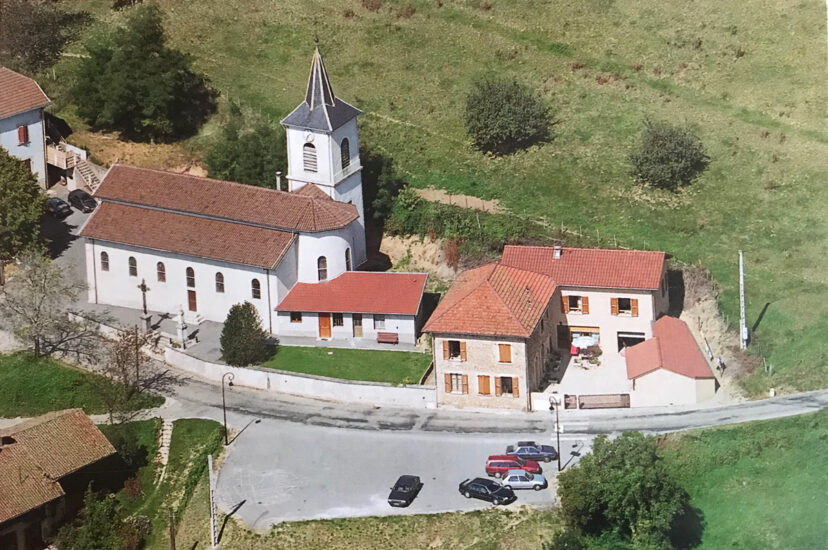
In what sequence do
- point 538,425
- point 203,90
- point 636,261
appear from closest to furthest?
point 538,425, point 636,261, point 203,90

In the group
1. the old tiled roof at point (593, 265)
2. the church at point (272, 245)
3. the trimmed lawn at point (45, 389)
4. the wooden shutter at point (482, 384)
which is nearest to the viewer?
the wooden shutter at point (482, 384)

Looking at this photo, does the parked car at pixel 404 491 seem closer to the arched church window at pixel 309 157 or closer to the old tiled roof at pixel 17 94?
the arched church window at pixel 309 157

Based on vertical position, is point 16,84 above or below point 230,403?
above

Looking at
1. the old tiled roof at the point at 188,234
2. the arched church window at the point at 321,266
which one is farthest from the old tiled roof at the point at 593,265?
the old tiled roof at the point at 188,234

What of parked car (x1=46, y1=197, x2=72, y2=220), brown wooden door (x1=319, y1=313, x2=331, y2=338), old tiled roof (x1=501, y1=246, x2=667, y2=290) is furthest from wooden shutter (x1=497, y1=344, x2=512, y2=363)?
parked car (x1=46, y1=197, x2=72, y2=220)

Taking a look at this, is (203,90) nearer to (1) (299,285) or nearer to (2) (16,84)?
(2) (16,84)

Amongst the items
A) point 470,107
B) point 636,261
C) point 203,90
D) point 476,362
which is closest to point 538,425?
point 476,362
